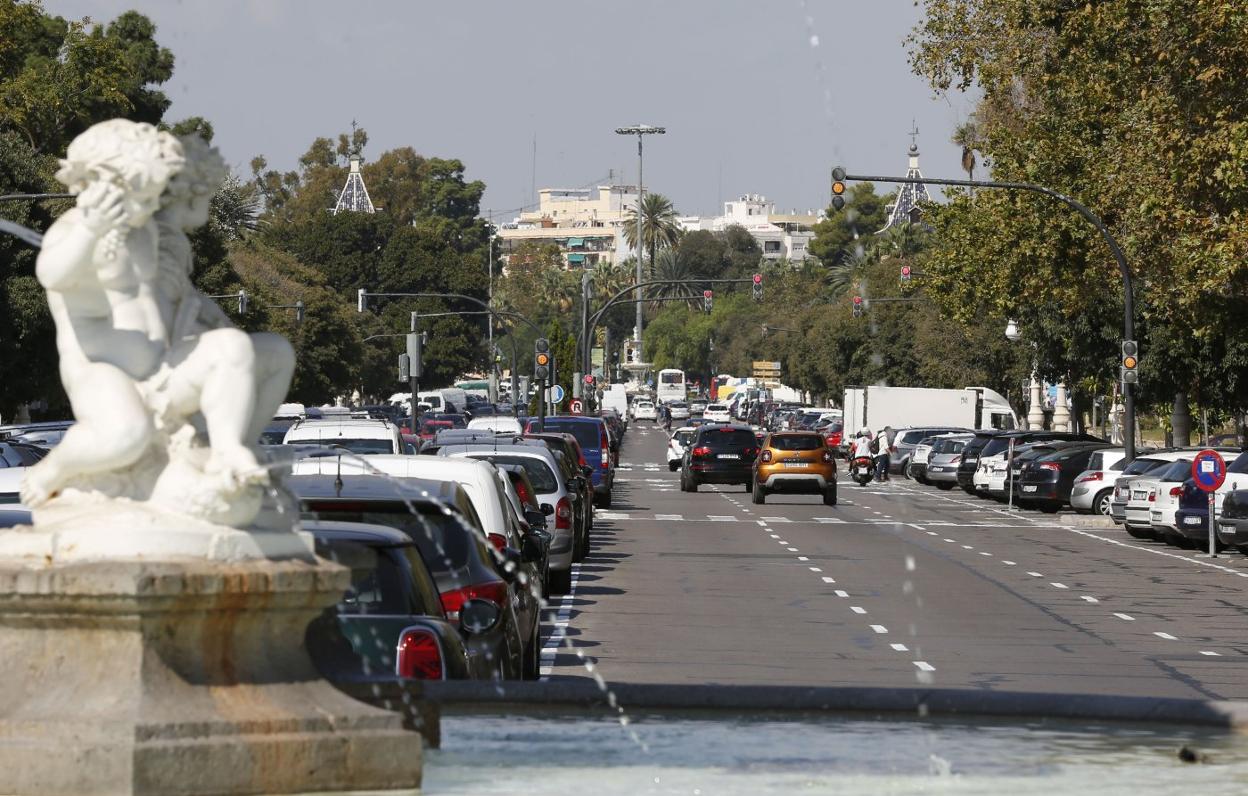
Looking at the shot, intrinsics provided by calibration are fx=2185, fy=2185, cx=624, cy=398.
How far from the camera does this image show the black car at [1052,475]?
155 feet

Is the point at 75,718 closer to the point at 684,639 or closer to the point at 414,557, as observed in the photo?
the point at 414,557

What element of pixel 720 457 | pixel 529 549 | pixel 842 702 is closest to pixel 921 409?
pixel 720 457

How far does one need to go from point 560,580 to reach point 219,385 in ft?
59.4

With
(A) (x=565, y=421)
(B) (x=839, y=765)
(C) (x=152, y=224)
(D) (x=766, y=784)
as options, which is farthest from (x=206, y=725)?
(A) (x=565, y=421)

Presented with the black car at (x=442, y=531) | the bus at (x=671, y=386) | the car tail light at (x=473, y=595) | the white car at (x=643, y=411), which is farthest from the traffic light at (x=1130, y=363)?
the bus at (x=671, y=386)

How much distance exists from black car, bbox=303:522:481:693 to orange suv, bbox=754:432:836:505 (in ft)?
124

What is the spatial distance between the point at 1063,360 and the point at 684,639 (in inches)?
1689

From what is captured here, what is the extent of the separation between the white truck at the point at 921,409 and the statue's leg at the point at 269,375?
237 feet

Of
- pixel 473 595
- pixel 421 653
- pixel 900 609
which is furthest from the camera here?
pixel 900 609

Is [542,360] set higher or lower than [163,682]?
higher

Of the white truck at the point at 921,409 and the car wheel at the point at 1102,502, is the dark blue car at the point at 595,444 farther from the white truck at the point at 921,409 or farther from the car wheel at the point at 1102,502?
the white truck at the point at 921,409

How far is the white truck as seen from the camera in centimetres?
7925

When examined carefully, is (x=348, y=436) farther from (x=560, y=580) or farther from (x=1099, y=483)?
(x=1099, y=483)

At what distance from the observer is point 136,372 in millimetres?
6102
